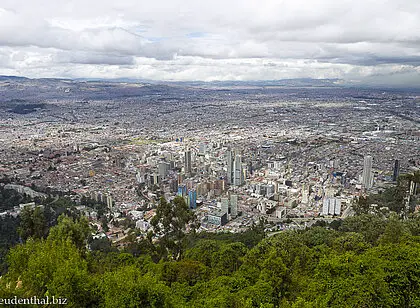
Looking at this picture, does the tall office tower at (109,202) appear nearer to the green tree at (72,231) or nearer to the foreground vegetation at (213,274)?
the foreground vegetation at (213,274)

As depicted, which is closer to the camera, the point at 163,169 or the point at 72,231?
the point at 72,231

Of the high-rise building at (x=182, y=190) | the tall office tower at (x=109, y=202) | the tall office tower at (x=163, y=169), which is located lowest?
the tall office tower at (x=109, y=202)

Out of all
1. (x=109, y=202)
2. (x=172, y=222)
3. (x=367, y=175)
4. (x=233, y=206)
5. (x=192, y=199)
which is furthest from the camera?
(x=367, y=175)

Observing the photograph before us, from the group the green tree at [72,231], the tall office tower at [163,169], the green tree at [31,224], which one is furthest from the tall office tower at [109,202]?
the green tree at [72,231]

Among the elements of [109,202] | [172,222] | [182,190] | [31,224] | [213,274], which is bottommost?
[109,202]

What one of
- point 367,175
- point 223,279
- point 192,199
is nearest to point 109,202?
point 192,199

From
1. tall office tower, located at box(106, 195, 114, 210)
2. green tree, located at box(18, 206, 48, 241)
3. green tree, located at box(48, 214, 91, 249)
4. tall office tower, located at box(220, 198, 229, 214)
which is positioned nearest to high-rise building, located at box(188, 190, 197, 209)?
tall office tower, located at box(220, 198, 229, 214)

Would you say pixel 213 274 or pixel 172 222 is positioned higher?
pixel 172 222

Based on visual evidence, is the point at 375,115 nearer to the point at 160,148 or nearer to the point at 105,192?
the point at 160,148

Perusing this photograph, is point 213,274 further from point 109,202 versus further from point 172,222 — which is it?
point 109,202

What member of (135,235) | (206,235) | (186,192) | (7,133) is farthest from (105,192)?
(7,133)

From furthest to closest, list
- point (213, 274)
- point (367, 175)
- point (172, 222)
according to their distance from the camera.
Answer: point (367, 175), point (172, 222), point (213, 274)

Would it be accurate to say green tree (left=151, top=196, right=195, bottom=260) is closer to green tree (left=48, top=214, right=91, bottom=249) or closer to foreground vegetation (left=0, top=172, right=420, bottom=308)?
foreground vegetation (left=0, top=172, right=420, bottom=308)
